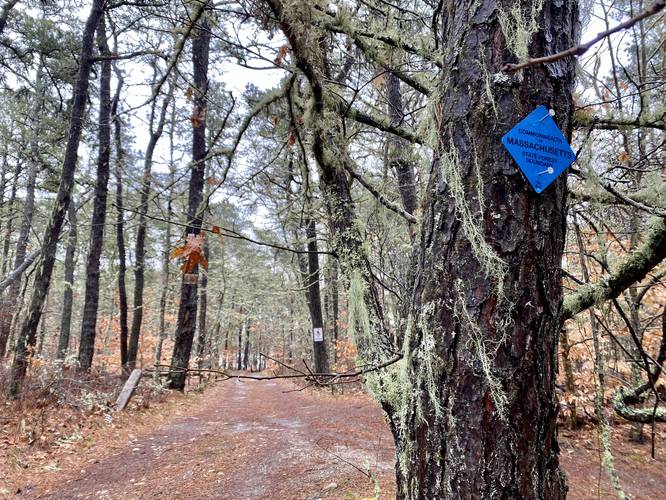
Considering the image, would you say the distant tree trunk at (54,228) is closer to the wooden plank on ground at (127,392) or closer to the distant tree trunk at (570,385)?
the wooden plank on ground at (127,392)

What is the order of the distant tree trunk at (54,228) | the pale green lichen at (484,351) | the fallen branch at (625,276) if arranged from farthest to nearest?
the distant tree trunk at (54,228)
the fallen branch at (625,276)
the pale green lichen at (484,351)

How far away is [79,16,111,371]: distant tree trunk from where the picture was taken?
7756 millimetres

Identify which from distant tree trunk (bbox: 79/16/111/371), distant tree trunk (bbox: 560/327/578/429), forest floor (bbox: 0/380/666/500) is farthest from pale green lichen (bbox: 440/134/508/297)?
distant tree trunk (bbox: 79/16/111/371)


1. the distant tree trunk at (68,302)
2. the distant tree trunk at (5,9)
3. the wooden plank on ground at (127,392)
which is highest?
the distant tree trunk at (5,9)

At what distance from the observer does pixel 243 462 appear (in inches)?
162

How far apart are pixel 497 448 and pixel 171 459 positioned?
15.1 ft

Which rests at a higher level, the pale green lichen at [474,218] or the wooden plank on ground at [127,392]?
the pale green lichen at [474,218]

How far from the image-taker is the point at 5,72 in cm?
765

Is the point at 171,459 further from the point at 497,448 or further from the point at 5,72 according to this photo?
the point at 5,72

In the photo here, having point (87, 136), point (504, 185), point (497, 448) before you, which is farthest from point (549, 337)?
point (87, 136)

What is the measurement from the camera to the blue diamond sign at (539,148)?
946 mm

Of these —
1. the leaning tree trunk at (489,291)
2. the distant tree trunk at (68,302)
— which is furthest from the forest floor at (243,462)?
the distant tree trunk at (68,302)

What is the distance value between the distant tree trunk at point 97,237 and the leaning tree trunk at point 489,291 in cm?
800

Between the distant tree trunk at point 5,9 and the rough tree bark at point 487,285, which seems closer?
the rough tree bark at point 487,285
